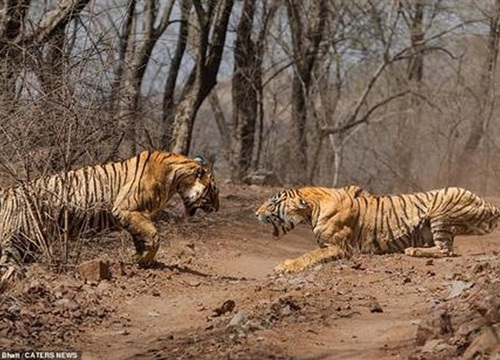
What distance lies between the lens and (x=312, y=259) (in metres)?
9.40

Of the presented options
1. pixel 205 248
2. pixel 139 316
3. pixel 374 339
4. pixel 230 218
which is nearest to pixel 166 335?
pixel 139 316

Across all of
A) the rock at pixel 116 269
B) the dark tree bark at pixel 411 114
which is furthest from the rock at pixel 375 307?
the dark tree bark at pixel 411 114

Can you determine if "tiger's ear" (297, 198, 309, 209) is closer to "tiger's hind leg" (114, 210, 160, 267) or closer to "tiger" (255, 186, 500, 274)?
"tiger" (255, 186, 500, 274)

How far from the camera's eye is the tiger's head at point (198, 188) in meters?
9.59

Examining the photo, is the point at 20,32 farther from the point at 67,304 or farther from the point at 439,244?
the point at 439,244

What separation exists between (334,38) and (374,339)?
17878 mm

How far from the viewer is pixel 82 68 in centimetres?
842

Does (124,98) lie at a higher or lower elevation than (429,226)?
higher

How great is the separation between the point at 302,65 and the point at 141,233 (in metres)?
12.9

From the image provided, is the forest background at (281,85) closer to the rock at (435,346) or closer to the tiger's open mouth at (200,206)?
the tiger's open mouth at (200,206)

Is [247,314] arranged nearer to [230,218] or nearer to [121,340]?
[121,340]

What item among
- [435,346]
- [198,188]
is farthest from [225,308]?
[198,188]

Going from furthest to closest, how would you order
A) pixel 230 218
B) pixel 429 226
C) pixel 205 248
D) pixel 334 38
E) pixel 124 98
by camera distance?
pixel 334 38
pixel 230 218
pixel 205 248
pixel 429 226
pixel 124 98

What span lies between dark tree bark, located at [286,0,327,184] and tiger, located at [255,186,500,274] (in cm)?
1066
